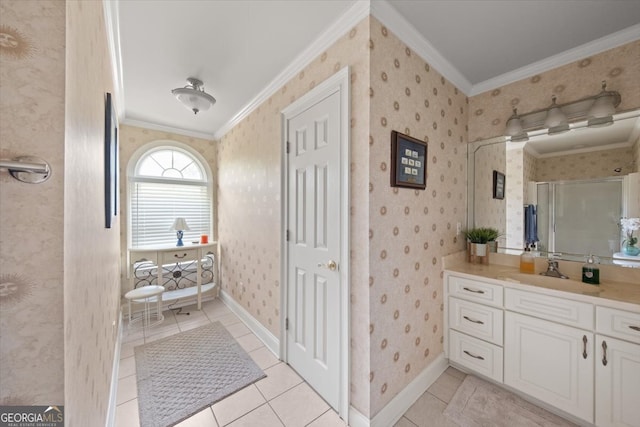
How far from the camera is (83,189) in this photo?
844 millimetres

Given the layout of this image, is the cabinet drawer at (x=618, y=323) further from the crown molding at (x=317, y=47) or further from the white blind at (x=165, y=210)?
the white blind at (x=165, y=210)

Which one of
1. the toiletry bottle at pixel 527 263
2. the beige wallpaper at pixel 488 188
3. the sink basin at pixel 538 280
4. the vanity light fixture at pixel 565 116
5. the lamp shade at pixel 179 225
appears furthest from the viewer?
the lamp shade at pixel 179 225

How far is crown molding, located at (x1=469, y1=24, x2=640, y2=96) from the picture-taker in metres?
1.56

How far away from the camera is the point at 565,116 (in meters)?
1.82

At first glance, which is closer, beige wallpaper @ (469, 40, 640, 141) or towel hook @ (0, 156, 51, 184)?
towel hook @ (0, 156, 51, 184)

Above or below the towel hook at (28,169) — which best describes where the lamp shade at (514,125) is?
above

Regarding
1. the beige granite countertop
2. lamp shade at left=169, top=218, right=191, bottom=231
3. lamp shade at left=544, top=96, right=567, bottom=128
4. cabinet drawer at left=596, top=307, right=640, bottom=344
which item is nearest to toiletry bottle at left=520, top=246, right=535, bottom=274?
the beige granite countertop

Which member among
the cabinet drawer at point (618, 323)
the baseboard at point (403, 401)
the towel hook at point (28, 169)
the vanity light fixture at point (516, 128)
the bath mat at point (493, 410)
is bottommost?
the bath mat at point (493, 410)

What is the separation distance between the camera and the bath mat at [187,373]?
1647mm

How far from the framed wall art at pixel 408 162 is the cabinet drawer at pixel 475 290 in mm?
874

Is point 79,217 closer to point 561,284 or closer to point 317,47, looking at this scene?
point 317,47

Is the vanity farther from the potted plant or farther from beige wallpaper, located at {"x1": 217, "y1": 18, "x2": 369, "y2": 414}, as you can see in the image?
beige wallpaper, located at {"x1": 217, "y1": 18, "x2": 369, "y2": 414}

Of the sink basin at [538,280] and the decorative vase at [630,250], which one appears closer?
the decorative vase at [630,250]

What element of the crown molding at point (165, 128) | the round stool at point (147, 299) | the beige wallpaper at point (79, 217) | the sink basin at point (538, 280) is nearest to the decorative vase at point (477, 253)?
the sink basin at point (538, 280)
